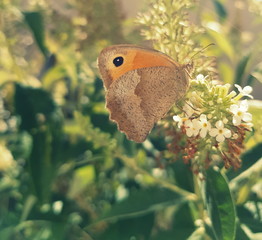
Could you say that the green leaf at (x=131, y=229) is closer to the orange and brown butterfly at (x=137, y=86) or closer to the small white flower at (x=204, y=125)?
the orange and brown butterfly at (x=137, y=86)

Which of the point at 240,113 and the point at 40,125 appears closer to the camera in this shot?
the point at 240,113

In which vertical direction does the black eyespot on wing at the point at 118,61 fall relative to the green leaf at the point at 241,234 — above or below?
above

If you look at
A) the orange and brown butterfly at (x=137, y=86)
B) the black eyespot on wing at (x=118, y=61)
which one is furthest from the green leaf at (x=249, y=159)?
the black eyespot on wing at (x=118, y=61)

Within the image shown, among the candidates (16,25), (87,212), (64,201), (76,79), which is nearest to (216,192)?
(87,212)

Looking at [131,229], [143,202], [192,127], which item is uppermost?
[192,127]

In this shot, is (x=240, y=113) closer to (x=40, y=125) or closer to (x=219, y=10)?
(x=40, y=125)

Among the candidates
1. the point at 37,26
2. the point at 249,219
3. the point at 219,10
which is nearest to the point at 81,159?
the point at 37,26
